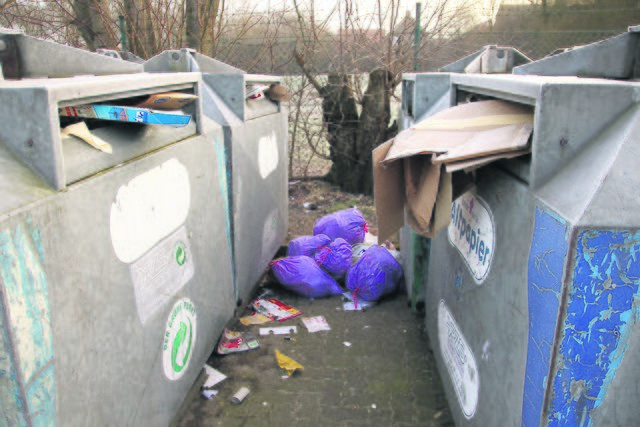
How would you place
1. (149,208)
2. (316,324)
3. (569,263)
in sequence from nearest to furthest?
(569,263)
(149,208)
(316,324)

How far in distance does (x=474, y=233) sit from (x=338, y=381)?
4.46ft

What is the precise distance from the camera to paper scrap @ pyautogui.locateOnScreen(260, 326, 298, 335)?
358 cm

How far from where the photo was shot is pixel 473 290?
221cm

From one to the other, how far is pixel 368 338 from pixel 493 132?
2.11m

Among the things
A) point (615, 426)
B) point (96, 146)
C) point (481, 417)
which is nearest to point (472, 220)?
point (481, 417)

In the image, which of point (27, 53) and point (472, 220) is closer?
point (472, 220)

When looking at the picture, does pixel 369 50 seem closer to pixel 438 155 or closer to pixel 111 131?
pixel 111 131

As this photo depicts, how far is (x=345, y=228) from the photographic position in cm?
480

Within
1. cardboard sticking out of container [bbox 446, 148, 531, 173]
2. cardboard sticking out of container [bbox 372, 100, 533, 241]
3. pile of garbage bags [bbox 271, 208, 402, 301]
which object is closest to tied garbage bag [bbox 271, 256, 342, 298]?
pile of garbage bags [bbox 271, 208, 402, 301]

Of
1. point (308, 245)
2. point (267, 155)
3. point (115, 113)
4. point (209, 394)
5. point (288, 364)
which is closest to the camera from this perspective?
point (115, 113)

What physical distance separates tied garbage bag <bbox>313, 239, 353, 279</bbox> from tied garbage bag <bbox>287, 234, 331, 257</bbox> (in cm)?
9

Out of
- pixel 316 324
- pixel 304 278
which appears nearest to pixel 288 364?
pixel 316 324

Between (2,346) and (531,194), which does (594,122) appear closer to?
(531,194)

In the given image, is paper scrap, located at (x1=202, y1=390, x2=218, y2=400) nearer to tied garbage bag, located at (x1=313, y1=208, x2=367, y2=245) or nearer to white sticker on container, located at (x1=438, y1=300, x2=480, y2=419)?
white sticker on container, located at (x1=438, y1=300, x2=480, y2=419)
